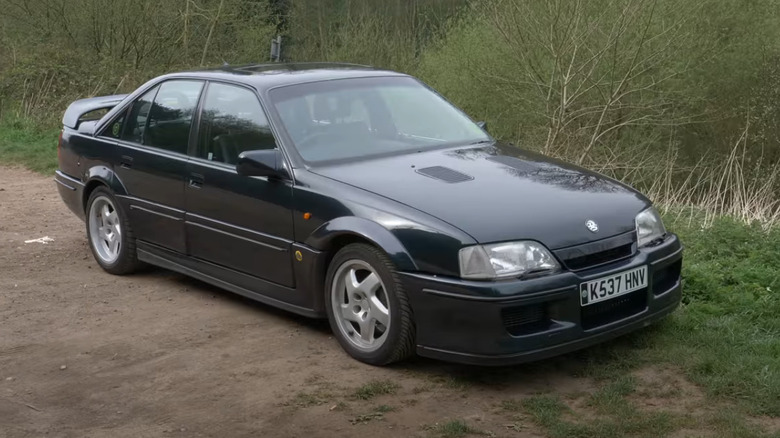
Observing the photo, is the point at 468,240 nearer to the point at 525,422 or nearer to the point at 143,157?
the point at 525,422

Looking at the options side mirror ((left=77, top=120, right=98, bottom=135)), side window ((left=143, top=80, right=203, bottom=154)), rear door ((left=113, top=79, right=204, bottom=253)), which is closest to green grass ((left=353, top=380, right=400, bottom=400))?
rear door ((left=113, top=79, right=204, bottom=253))

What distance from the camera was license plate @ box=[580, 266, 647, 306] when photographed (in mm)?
4820

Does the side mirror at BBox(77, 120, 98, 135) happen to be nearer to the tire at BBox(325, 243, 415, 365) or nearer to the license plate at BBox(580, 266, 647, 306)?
the tire at BBox(325, 243, 415, 365)

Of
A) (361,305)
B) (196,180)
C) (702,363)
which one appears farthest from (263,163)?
(702,363)

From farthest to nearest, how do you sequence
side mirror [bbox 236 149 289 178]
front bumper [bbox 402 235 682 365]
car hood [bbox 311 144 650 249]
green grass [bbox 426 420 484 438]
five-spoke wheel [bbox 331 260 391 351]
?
side mirror [bbox 236 149 289 178]
five-spoke wheel [bbox 331 260 391 351]
car hood [bbox 311 144 650 249]
front bumper [bbox 402 235 682 365]
green grass [bbox 426 420 484 438]

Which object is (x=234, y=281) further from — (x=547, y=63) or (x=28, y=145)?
(x=547, y=63)

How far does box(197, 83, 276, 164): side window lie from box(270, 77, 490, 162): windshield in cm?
15

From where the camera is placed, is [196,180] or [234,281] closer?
[234,281]

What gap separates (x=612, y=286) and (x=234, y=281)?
2.41 m

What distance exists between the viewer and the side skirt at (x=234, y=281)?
5.65 meters

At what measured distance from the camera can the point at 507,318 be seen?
468 cm

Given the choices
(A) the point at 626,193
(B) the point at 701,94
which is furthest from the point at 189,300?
(B) the point at 701,94

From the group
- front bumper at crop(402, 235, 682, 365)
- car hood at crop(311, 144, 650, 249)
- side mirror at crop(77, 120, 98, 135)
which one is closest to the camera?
front bumper at crop(402, 235, 682, 365)

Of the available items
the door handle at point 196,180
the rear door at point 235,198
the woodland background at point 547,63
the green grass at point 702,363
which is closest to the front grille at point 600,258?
the green grass at point 702,363
